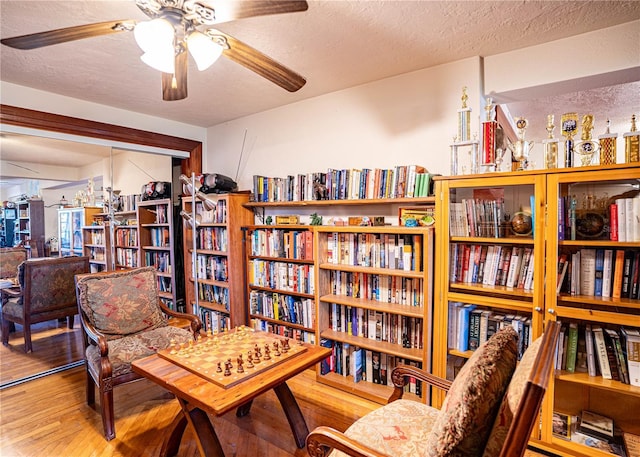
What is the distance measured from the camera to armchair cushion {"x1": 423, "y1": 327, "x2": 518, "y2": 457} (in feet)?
3.00

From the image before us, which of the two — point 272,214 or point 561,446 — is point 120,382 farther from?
point 561,446

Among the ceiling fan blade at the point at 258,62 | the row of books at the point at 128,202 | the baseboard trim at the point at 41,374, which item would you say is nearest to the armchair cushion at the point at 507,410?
the ceiling fan blade at the point at 258,62

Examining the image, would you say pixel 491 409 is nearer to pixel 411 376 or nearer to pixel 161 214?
pixel 411 376

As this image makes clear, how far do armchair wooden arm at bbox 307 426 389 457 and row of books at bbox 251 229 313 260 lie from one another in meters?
1.65

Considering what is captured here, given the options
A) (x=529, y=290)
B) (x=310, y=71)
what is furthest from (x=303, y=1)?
(x=529, y=290)

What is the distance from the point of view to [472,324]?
205 centimetres

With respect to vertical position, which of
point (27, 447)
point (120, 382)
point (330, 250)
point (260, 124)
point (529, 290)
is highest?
point (260, 124)

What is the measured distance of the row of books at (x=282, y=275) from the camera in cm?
285

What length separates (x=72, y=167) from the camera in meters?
3.08

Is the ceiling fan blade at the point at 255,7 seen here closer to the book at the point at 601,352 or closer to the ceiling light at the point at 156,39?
the ceiling light at the point at 156,39

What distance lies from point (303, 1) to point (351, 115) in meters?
1.69

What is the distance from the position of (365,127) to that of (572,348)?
6.70ft

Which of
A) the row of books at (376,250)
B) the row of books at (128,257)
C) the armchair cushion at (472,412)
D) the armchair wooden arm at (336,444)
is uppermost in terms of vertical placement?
the row of books at (376,250)

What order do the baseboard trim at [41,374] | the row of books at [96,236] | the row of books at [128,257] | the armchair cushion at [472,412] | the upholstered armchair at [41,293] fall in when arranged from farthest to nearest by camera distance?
the row of books at [128,257]
the row of books at [96,236]
the upholstered armchair at [41,293]
the baseboard trim at [41,374]
the armchair cushion at [472,412]
